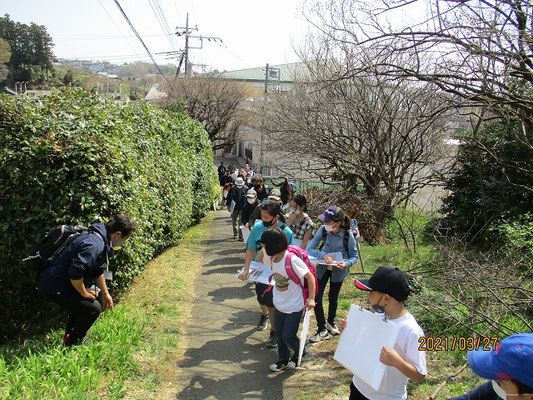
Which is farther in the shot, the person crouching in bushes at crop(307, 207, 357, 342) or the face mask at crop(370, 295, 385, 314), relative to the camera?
the person crouching in bushes at crop(307, 207, 357, 342)

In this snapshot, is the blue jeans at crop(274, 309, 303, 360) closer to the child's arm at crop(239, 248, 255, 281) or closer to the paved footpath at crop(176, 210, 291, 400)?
the paved footpath at crop(176, 210, 291, 400)

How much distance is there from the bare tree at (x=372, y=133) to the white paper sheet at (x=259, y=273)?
5535mm

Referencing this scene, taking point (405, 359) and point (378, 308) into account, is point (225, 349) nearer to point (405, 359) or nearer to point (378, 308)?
point (378, 308)

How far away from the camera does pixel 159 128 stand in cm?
901

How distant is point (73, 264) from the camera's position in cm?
395

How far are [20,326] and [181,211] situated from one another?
5260 mm

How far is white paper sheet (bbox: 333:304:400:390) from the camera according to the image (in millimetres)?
2652

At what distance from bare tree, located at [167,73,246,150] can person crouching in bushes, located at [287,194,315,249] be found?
25.5 metres

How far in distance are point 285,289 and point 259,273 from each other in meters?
0.66

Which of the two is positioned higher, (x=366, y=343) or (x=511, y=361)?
(x=511, y=361)

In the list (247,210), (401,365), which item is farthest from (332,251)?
(247,210)

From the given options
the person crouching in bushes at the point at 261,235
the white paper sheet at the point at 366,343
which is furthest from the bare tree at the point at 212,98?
the white paper sheet at the point at 366,343

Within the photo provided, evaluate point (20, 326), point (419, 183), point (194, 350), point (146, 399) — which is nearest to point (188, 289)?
point (194, 350)

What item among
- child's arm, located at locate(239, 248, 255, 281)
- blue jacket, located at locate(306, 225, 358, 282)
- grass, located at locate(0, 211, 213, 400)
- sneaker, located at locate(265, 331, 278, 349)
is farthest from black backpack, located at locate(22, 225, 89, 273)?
blue jacket, located at locate(306, 225, 358, 282)
